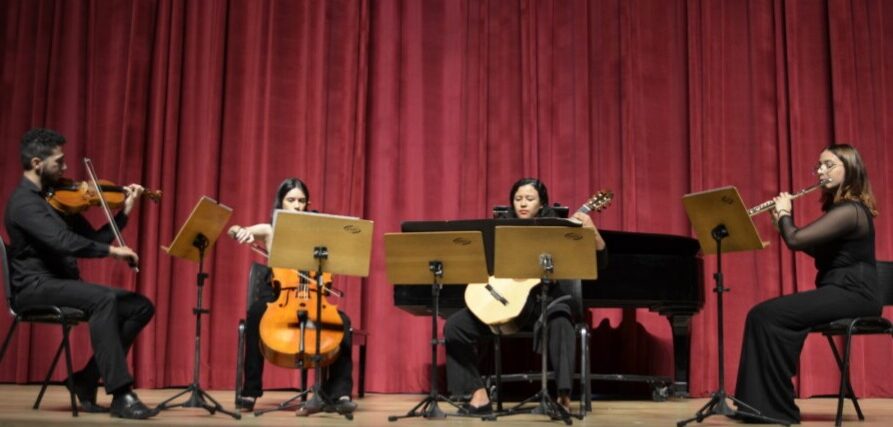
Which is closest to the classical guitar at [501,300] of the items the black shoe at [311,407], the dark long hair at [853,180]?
the black shoe at [311,407]

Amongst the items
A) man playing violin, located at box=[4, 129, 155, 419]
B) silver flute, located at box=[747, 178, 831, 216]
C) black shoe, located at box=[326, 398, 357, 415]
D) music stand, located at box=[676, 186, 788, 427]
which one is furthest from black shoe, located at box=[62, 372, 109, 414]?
silver flute, located at box=[747, 178, 831, 216]

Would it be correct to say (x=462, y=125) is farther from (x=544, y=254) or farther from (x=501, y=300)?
(x=544, y=254)

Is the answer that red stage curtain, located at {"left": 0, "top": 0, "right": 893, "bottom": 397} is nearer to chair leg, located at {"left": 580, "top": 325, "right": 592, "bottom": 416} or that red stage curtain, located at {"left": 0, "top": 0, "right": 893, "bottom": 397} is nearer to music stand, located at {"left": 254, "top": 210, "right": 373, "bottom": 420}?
chair leg, located at {"left": 580, "top": 325, "right": 592, "bottom": 416}

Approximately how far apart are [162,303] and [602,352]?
3142mm

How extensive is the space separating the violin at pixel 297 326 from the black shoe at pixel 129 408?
0.62 m

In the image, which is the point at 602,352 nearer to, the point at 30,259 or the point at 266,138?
the point at 266,138

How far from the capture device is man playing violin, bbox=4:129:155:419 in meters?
4.38

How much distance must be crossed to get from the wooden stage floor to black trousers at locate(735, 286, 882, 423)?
0.57ft

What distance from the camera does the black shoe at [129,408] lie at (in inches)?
168

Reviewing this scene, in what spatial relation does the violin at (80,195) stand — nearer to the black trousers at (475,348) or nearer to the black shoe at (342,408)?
the black shoe at (342,408)

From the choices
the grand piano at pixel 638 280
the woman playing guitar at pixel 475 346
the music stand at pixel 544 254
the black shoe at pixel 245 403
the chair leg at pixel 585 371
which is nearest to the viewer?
the music stand at pixel 544 254

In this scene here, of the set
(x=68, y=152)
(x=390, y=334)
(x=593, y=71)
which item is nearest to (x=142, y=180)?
(x=68, y=152)

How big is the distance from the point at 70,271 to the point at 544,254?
2.39 metres

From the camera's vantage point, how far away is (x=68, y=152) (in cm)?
719
